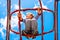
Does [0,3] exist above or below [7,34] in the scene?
above

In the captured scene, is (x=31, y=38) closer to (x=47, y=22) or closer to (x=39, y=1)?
(x=47, y=22)

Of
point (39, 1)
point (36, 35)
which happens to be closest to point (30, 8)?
point (39, 1)

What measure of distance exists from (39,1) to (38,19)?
5.4 inches

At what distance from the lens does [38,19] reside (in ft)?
3.58

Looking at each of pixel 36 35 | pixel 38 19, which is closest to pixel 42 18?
pixel 38 19

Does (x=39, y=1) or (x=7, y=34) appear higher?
(x=39, y=1)

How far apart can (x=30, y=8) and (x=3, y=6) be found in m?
0.21

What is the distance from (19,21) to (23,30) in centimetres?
8

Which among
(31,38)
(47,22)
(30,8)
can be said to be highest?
→ (30,8)

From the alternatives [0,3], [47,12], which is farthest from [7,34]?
[47,12]

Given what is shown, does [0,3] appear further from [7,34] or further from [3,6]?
[7,34]

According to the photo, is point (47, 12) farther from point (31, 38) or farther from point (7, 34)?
point (7, 34)

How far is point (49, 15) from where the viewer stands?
3.58 feet

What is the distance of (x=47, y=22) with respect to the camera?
1.09 metres
